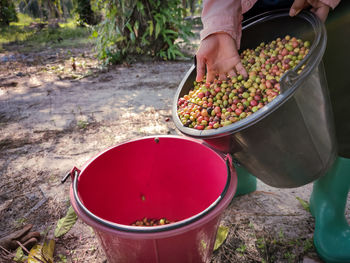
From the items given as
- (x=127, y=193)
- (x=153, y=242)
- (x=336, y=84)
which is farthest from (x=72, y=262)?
(x=336, y=84)

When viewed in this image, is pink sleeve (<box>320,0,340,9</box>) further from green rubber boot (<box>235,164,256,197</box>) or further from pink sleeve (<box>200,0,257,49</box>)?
green rubber boot (<box>235,164,256,197</box>)

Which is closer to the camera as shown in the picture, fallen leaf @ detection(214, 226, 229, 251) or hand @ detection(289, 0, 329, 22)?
hand @ detection(289, 0, 329, 22)

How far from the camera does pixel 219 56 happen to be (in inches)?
50.5

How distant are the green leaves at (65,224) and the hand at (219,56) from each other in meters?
1.14

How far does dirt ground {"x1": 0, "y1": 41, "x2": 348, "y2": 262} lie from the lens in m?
1.45

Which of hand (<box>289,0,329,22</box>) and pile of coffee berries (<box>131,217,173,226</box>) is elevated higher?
hand (<box>289,0,329,22</box>)

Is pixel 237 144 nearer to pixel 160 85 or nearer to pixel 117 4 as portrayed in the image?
pixel 160 85

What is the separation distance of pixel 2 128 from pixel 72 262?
1.91 m

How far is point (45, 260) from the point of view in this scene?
1.27 m

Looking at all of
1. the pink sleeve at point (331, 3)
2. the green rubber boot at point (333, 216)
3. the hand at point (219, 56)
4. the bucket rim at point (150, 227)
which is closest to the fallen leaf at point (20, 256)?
the bucket rim at point (150, 227)

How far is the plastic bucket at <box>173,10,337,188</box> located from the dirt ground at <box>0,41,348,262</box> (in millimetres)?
492

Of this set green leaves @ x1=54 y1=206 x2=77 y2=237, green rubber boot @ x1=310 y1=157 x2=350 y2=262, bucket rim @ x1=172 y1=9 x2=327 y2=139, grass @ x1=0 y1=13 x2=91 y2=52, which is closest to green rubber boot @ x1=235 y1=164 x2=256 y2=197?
green rubber boot @ x1=310 y1=157 x2=350 y2=262

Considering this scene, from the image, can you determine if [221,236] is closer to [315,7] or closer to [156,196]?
[156,196]

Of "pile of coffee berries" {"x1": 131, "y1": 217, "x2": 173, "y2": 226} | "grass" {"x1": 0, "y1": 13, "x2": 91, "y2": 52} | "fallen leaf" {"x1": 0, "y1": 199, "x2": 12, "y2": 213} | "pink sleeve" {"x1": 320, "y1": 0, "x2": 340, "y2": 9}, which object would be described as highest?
"pink sleeve" {"x1": 320, "y1": 0, "x2": 340, "y2": 9}
